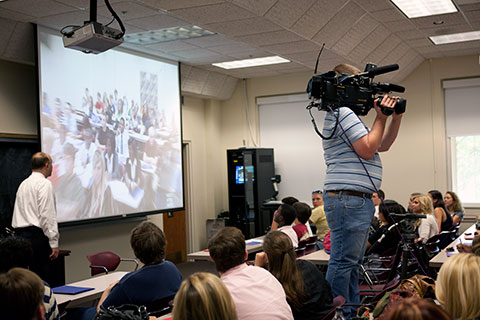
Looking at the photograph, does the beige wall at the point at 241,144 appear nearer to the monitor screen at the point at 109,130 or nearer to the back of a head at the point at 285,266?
the monitor screen at the point at 109,130

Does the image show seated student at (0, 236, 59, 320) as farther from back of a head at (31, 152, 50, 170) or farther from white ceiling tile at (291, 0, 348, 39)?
white ceiling tile at (291, 0, 348, 39)

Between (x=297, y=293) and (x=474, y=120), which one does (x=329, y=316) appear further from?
(x=474, y=120)

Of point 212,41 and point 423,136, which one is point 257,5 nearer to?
point 212,41

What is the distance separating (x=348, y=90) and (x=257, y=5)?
2.75 metres

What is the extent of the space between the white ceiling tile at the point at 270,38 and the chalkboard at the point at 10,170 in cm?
283

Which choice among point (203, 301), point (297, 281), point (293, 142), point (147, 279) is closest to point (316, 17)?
point (297, 281)

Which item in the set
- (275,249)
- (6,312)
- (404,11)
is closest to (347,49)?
(404,11)

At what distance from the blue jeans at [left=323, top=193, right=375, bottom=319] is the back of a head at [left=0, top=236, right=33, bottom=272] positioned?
1.71 m

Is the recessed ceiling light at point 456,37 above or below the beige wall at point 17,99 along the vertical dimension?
above

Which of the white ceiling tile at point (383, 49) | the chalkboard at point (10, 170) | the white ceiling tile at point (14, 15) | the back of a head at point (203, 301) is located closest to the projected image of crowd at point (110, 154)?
the chalkboard at point (10, 170)

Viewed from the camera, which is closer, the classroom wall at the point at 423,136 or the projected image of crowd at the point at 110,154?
the projected image of crowd at the point at 110,154

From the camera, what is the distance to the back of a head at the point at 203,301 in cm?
177

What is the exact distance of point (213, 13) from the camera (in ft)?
18.6

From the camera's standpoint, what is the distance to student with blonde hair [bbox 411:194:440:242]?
20.3 ft
